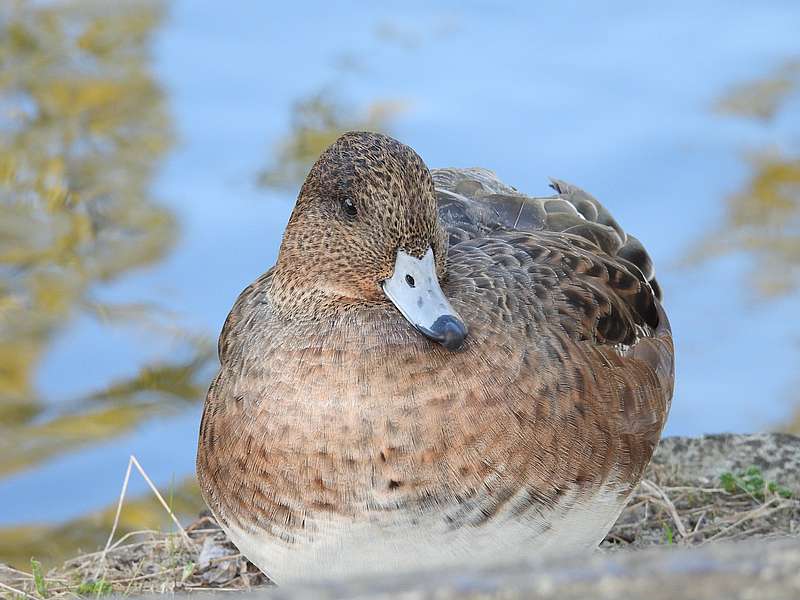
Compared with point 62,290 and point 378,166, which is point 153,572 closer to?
point 378,166

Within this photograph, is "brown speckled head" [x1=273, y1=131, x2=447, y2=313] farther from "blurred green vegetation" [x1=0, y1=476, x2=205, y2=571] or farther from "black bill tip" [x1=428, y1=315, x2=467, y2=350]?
"blurred green vegetation" [x1=0, y1=476, x2=205, y2=571]

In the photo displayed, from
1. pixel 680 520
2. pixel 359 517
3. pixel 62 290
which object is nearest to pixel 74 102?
pixel 62 290

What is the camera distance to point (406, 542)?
268cm

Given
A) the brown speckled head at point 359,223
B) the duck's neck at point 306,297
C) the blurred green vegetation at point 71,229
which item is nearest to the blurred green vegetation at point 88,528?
the blurred green vegetation at point 71,229

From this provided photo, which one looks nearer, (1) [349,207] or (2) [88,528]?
(1) [349,207]

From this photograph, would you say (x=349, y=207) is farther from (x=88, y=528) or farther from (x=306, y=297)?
(x=88, y=528)

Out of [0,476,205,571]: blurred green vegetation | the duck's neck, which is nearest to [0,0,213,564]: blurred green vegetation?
[0,476,205,571]: blurred green vegetation

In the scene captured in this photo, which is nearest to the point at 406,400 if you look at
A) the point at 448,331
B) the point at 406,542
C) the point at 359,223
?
the point at 448,331

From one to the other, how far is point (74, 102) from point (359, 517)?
6331 mm

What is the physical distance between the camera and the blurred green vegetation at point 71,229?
610 centimetres

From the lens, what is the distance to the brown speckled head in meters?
2.80

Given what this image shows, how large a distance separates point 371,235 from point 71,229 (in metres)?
4.98

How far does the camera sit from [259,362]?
9.37 feet

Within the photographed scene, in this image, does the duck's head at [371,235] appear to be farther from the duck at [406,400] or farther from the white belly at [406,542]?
the white belly at [406,542]
